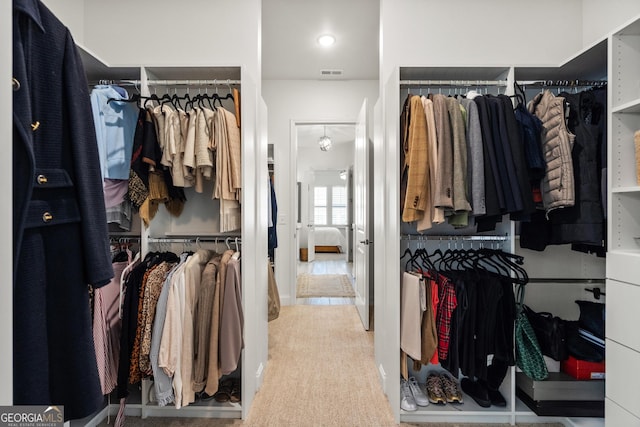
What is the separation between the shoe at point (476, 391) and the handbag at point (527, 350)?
0.91ft

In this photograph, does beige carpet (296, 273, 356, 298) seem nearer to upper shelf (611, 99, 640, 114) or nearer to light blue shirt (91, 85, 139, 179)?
light blue shirt (91, 85, 139, 179)

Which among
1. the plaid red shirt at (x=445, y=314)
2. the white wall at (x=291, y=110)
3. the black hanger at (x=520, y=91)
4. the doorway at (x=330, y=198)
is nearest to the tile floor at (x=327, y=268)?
the doorway at (x=330, y=198)

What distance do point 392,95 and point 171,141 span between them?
1.26 m

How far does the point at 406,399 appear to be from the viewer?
6.36 feet

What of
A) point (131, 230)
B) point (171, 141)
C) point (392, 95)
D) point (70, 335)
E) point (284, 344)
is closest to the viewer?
point (70, 335)

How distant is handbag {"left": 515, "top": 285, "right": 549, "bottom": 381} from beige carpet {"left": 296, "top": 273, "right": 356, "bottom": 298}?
2.97 meters

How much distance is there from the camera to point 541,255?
6.64ft

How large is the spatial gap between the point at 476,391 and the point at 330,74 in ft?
11.5

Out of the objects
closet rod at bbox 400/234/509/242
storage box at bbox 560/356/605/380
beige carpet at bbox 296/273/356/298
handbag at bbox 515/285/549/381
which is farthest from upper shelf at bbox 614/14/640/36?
beige carpet at bbox 296/273/356/298

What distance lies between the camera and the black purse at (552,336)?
179 centimetres

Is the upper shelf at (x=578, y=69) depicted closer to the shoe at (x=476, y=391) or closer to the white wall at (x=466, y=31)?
the white wall at (x=466, y=31)

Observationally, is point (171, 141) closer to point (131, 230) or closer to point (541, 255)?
point (131, 230)

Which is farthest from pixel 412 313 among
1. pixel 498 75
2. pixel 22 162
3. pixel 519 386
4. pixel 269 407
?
pixel 22 162

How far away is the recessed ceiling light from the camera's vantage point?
3.26 m
